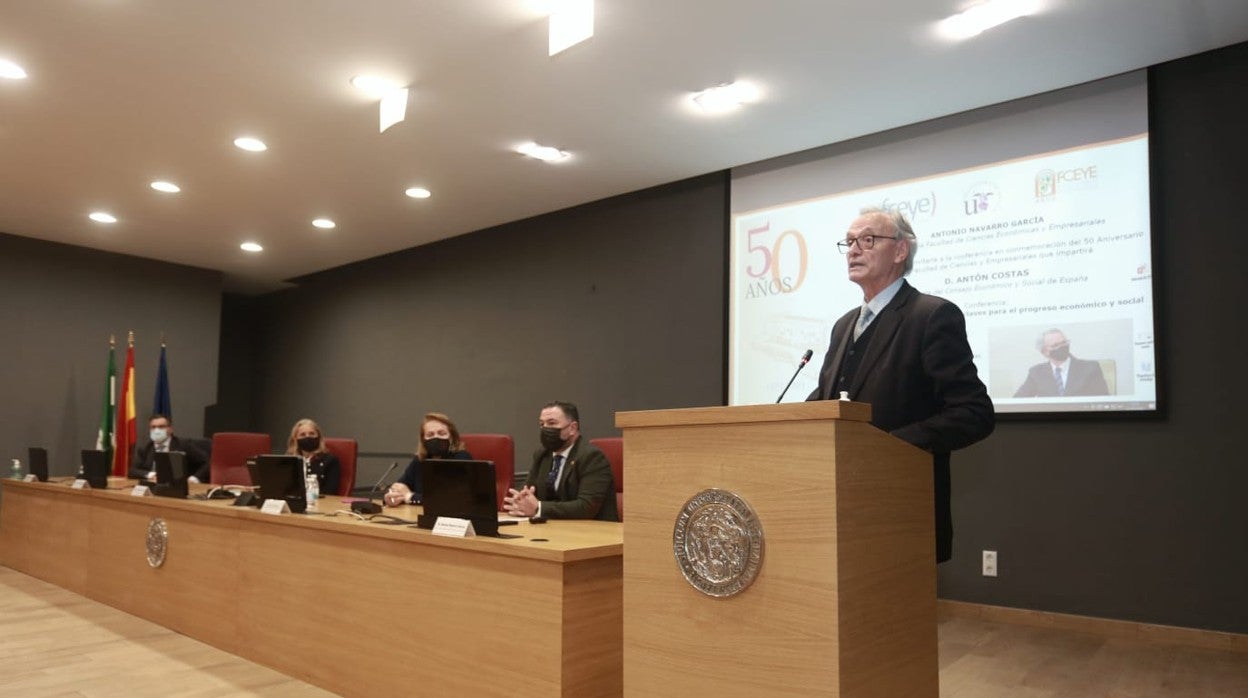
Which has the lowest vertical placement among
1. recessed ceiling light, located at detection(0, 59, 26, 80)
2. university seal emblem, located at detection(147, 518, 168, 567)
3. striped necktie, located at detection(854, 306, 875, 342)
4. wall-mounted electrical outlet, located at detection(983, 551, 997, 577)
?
wall-mounted electrical outlet, located at detection(983, 551, 997, 577)

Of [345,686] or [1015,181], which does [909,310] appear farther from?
[1015,181]

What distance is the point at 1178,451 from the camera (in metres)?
3.71

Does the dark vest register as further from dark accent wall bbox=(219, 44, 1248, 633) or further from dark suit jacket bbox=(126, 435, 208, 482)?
dark suit jacket bbox=(126, 435, 208, 482)

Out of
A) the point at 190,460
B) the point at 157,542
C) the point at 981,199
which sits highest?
the point at 981,199

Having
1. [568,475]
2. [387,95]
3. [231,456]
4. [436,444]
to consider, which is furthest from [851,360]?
[231,456]

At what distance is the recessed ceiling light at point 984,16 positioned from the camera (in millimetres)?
3311

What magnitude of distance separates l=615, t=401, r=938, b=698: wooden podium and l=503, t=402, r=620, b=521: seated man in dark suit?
5.40 ft

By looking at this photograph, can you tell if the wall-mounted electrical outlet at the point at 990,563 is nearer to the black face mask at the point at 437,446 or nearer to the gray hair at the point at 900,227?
the black face mask at the point at 437,446

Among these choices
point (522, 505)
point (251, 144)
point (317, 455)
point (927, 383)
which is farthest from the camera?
point (251, 144)

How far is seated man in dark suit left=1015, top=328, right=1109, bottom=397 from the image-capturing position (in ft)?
12.8

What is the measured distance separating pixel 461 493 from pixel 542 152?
3097mm

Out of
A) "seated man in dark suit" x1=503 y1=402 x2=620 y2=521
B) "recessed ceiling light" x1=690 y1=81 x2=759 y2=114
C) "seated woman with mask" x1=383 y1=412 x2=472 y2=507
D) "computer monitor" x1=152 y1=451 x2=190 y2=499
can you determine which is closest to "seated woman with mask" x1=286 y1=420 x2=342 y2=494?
"seated woman with mask" x1=383 y1=412 x2=472 y2=507

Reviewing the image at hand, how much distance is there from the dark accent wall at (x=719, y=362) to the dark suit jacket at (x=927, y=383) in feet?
8.23

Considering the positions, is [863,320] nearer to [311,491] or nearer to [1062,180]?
[311,491]
